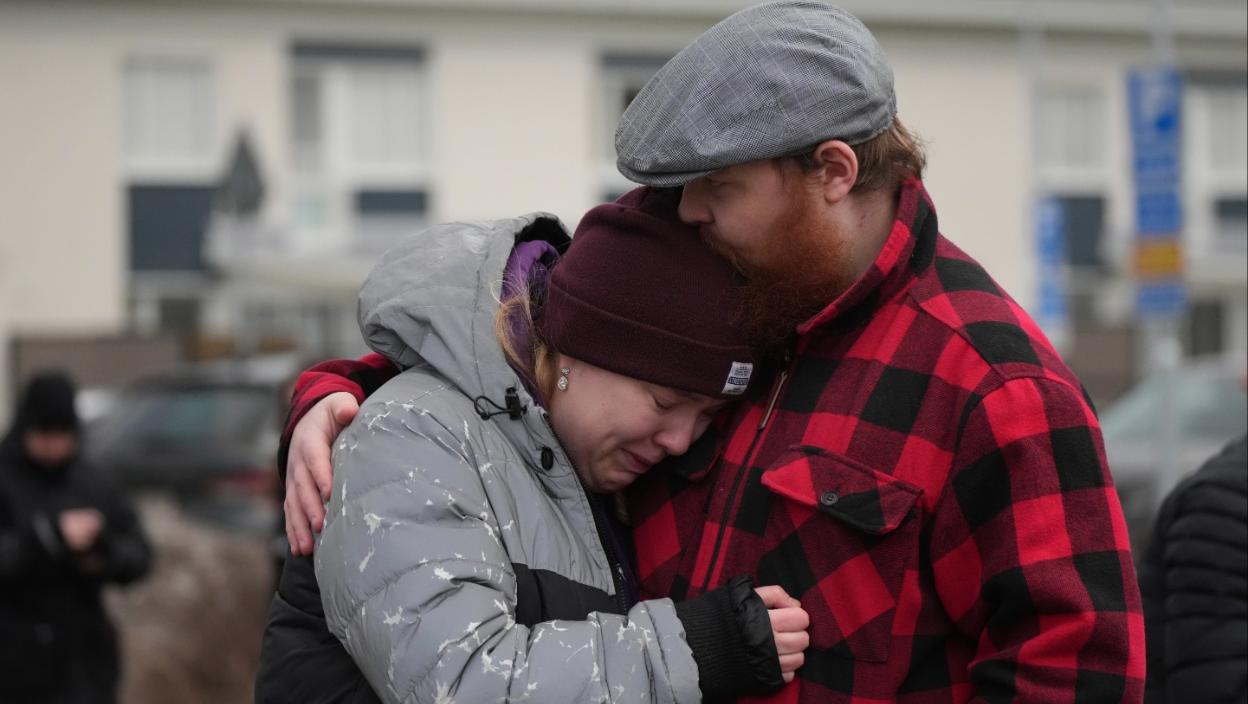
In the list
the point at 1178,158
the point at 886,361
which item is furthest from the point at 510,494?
the point at 1178,158

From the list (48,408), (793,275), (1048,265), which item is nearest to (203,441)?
(48,408)

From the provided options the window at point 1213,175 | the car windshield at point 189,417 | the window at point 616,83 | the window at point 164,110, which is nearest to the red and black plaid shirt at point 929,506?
the car windshield at point 189,417

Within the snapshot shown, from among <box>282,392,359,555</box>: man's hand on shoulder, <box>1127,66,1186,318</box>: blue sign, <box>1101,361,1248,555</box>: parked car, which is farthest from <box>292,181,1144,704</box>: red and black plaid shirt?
<box>1101,361,1248,555</box>: parked car

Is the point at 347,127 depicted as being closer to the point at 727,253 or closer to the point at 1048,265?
the point at 1048,265

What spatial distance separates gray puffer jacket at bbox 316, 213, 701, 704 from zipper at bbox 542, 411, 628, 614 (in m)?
0.01

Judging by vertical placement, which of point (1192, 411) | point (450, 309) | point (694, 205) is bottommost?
point (1192, 411)

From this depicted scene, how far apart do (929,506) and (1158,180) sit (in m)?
5.48

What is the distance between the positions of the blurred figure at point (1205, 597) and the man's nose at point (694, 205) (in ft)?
3.15

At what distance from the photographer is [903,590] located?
174cm

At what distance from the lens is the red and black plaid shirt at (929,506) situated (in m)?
1.65

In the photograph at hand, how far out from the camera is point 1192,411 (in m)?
8.41

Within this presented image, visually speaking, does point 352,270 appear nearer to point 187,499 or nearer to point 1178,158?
point 187,499

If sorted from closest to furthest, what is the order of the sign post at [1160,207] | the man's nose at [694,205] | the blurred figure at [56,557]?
the man's nose at [694,205] < the blurred figure at [56,557] < the sign post at [1160,207]

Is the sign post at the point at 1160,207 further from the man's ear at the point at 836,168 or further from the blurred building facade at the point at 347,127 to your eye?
the blurred building facade at the point at 347,127
